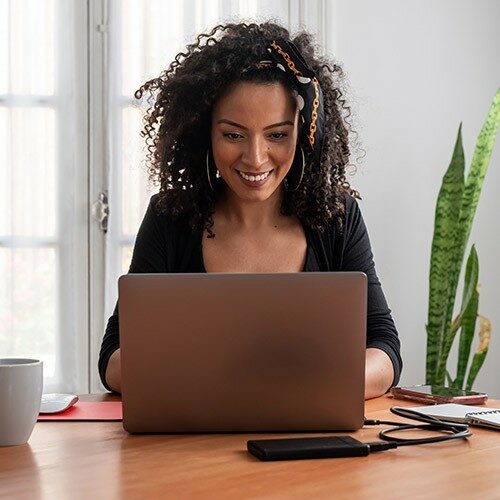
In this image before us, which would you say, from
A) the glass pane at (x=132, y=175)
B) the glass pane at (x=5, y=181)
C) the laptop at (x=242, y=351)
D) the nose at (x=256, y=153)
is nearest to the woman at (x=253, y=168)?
the nose at (x=256, y=153)

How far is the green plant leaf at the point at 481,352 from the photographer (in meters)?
3.41

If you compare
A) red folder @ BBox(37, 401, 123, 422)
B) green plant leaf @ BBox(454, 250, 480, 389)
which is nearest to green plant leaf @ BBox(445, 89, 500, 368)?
green plant leaf @ BBox(454, 250, 480, 389)

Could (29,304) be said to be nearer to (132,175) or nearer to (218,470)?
(132,175)

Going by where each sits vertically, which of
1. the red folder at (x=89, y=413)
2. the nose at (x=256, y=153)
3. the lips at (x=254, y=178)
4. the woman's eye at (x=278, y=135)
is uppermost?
the woman's eye at (x=278, y=135)

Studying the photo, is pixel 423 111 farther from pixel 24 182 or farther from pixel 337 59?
pixel 24 182

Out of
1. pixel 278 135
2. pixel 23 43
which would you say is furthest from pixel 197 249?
pixel 23 43

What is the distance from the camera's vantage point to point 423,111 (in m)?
3.71

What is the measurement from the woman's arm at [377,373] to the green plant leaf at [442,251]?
4.97 ft

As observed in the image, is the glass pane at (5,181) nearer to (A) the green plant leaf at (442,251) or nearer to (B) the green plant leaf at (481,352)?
(A) the green plant leaf at (442,251)

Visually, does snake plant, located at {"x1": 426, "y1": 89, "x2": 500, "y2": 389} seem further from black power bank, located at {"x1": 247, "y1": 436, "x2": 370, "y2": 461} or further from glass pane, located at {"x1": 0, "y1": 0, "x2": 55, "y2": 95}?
black power bank, located at {"x1": 247, "y1": 436, "x2": 370, "y2": 461}

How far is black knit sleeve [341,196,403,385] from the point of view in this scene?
1.91 meters

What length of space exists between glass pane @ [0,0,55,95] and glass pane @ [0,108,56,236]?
0.32ft

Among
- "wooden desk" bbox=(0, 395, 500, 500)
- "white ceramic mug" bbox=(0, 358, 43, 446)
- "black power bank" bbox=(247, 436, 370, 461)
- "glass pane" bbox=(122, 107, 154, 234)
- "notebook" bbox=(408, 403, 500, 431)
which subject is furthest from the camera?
"glass pane" bbox=(122, 107, 154, 234)

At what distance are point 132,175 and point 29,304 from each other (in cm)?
61
